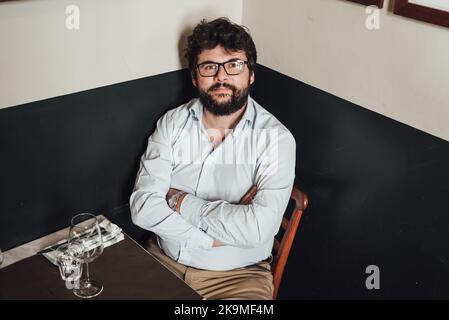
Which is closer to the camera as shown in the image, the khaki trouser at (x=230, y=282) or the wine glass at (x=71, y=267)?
the wine glass at (x=71, y=267)

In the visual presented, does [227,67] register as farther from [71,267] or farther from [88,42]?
[71,267]

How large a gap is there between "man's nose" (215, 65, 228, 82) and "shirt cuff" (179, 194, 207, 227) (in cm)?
50

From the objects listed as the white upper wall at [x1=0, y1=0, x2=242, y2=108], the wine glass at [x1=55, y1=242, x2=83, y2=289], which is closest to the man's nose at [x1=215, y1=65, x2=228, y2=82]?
the white upper wall at [x1=0, y1=0, x2=242, y2=108]

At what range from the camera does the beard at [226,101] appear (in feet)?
7.14

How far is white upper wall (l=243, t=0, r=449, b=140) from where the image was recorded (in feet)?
5.91

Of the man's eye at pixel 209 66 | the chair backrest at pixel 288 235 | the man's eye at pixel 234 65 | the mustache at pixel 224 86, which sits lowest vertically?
the chair backrest at pixel 288 235

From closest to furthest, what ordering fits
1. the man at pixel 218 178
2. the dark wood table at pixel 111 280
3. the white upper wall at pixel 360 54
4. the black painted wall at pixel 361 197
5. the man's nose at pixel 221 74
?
the dark wood table at pixel 111 280, the white upper wall at pixel 360 54, the black painted wall at pixel 361 197, the man at pixel 218 178, the man's nose at pixel 221 74

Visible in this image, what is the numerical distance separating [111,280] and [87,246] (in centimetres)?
14

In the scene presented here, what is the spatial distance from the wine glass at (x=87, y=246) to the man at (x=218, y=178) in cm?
32

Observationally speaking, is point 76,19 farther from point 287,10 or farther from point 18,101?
point 287,10

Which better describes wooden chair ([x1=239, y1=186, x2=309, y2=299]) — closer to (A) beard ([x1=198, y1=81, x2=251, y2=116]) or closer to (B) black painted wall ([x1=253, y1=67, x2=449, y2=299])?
(B) black painted wall ([x1=253, y1=67, x2=449, y2=299])

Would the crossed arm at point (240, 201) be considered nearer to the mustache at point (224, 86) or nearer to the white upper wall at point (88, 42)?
the mustache at point (224, 86)

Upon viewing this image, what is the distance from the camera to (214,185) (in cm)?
223

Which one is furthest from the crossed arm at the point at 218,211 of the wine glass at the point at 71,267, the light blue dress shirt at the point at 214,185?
the wine glass at the point at 71,267
